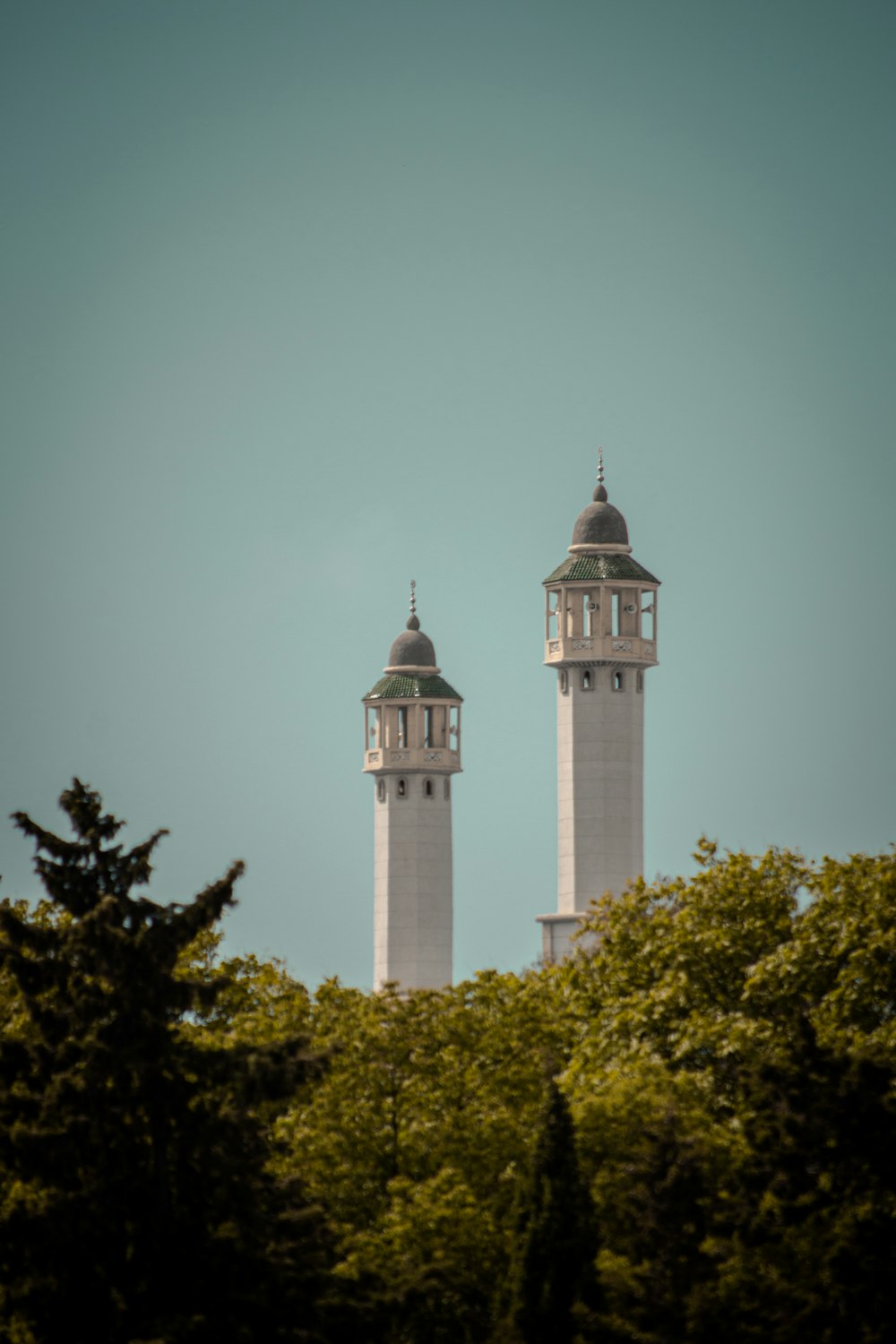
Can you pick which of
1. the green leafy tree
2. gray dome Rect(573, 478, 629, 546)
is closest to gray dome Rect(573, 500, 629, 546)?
gray dome Rect(573, 478, 629, 546)

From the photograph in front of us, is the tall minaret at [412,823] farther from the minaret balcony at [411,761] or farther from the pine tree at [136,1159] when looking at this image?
the pine tree at [136,1159]

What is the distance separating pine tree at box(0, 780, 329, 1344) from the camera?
1438 inches

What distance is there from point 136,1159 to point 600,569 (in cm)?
7125

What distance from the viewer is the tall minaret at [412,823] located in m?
120

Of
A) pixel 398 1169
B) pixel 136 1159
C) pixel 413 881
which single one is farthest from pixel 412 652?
pixel 136 1159

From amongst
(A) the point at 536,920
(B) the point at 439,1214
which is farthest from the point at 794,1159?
(A) the point at 536,920

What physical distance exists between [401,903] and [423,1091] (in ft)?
242

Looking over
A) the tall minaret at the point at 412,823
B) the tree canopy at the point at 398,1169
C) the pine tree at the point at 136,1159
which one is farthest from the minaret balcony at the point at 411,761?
the pine tree at the point at 136,1159

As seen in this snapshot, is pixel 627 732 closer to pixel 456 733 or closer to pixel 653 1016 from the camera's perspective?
pixel 456 733

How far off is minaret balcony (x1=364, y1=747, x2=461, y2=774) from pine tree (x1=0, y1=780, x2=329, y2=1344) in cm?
8340

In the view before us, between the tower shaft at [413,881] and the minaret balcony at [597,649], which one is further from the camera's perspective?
the tower shaft at [413,881]

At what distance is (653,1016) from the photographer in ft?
164

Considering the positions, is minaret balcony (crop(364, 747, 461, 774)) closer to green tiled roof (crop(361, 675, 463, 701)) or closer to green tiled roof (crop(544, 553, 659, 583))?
green tiled roof (crop(361, 675, 463, 701))

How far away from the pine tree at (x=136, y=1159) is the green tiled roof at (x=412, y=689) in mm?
85308
